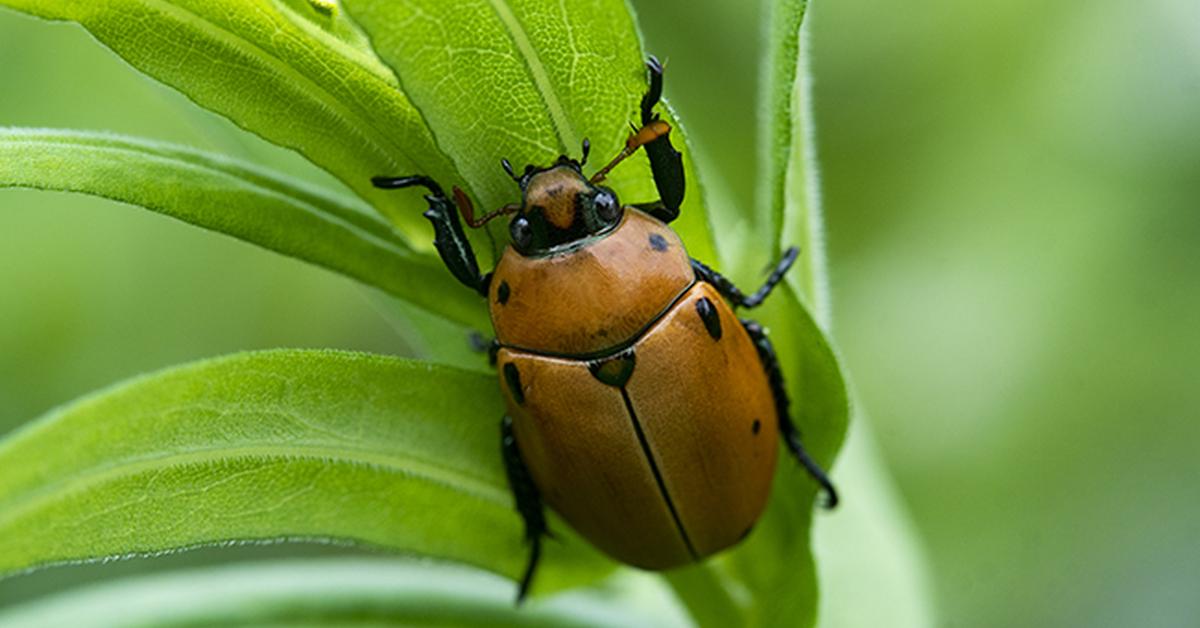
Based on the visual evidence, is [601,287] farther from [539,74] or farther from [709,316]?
[539,74]

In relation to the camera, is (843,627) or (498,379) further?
(843,627)

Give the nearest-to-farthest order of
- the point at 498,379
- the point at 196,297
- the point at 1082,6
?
the point at 498,379
the point at 1082,6
the point at 196,297

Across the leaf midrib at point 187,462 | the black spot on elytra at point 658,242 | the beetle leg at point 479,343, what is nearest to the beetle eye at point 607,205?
the black spot on elytra at point 658,242

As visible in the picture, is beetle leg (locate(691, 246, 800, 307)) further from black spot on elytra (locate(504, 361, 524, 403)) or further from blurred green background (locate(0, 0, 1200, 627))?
blurred green background (locate(0, 0, 1200, 627))

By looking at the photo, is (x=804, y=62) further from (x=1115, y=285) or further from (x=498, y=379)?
(x=1115, y=285)

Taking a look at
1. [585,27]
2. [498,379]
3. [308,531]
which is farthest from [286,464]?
[585,27]

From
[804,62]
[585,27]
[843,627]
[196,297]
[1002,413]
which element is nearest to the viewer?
[585,27]

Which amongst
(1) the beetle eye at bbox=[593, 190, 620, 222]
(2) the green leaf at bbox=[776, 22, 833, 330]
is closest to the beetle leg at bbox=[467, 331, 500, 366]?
(1) the beetle eye at bbox=[593, 190, 620, 222]

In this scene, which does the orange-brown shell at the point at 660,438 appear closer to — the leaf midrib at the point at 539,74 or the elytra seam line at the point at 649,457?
the elytra seam line at the point at 649,457
